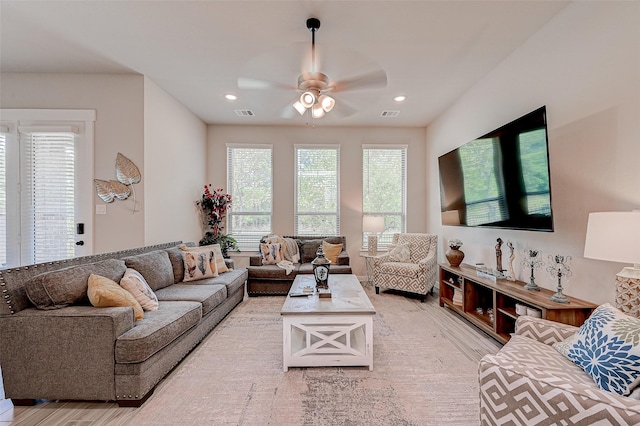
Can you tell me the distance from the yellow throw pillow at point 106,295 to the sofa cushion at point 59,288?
0.27 feet

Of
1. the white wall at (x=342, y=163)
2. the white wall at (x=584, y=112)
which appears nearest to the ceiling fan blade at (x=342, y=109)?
the white wall at (x=584, y=112)

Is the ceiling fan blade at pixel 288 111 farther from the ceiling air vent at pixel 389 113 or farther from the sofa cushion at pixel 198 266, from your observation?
the ceiling air vent at pixel 389 113

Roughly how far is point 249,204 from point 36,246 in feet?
9.61

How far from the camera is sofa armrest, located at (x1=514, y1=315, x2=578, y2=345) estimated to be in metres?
1.68

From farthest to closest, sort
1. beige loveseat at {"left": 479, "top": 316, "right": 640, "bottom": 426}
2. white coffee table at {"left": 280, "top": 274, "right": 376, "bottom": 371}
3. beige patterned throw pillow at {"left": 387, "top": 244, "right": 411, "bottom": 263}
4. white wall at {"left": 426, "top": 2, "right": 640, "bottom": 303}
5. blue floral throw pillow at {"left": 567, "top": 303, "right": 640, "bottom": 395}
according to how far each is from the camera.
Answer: beige patterned throw pillow at {"left": 387, "top": 244, "right": 411, "bottom": 263} → white coffee table at {"left": 280, "top": 274, "right": 376, "bottom": 371} → white wall at {"left": 426, "top": 2, "right": 640, "bottom": 303} → blue floral throw pillow at {"left": 567, "top": 303, "right": 640, "bottom": 395} → beige loveseat at {"left": 479, "top": 316, "right": 640, "bottom": 426}

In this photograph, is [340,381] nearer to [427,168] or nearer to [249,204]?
[249,204]

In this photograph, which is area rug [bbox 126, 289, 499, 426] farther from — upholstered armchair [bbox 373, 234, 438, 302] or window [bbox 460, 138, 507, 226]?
window [bbox 460, 138, 507, 226]

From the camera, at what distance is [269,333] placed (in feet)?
9.78

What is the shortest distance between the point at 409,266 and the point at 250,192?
3.15 meters

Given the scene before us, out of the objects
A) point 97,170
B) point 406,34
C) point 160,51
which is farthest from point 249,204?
point 406,34

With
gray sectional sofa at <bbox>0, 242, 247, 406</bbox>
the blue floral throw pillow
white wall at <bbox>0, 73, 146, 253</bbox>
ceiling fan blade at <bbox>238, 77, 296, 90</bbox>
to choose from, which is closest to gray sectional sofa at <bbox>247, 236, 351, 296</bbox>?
white wall at <bbox>0, 73, 146, 253</bbox>

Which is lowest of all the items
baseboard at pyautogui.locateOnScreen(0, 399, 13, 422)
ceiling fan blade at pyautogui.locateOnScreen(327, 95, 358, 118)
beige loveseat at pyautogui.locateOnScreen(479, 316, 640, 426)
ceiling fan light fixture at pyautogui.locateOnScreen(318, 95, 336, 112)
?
baseboard at pyautogui.locateOnScreen(0, 399, 13, 422)

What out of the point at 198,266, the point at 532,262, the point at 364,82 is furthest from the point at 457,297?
the point at 198,266

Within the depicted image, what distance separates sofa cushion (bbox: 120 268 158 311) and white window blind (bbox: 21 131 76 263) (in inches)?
67.4
